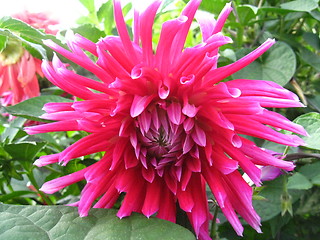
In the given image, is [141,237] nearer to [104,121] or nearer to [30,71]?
[104,121]

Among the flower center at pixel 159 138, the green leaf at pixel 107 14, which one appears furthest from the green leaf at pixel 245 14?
the flower center at pixel 159 138

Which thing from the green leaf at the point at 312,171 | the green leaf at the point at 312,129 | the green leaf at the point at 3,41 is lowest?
the green leaf at the point at 312,171

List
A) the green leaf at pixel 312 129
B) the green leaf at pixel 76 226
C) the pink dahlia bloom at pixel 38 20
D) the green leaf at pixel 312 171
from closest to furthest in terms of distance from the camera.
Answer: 1. the green leaf at pixel 76 226
2. the green leaf at pixel 312 129
3. the green leaf at pixel 312 171
4. the pink dahlia bloom at pixel 38 20

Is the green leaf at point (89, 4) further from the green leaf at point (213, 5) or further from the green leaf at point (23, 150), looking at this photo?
the green leaf at point (23, 150)

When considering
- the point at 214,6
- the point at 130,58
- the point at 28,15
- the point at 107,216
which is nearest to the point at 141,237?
the point at 107,216

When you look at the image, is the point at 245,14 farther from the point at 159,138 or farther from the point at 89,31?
the point at 159,138

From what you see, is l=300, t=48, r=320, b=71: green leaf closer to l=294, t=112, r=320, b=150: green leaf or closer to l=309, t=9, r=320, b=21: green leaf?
l=309, t=9, r=320, b=21: green leaf

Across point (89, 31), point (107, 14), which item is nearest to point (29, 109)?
point (89, 31)

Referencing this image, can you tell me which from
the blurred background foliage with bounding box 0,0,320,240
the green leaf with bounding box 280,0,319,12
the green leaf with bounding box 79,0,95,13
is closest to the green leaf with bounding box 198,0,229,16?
the blurred background foliage with bounding box 0,0,320,240
